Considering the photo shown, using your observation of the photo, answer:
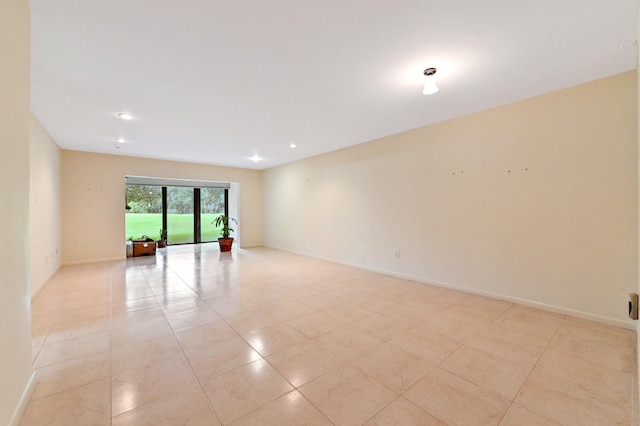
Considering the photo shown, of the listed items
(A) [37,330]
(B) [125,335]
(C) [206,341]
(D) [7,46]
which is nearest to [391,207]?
(C) [206,341]

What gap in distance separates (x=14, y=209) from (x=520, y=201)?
4.45 m

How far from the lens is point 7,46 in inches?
52.1

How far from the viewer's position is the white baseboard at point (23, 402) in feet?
4.51

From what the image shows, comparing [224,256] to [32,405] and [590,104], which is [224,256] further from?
[590,104]

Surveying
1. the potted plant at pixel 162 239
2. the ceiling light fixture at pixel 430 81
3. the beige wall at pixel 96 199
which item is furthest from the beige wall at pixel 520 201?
the potted plant at pixel 162 239

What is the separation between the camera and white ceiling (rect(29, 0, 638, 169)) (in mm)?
1695

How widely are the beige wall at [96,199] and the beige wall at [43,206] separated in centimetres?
33

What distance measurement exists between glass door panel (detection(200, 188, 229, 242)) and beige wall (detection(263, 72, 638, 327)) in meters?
6.37

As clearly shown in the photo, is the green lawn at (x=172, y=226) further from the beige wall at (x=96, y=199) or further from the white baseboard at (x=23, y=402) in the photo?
the white baseboard at (x=23, y=402)

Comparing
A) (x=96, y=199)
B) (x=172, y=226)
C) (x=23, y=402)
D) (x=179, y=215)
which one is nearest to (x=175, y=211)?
(x=179, y=215)

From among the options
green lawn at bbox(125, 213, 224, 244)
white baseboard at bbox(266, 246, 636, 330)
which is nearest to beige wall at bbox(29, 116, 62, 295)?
green lawn at bbox(125, 213, 224, 244)

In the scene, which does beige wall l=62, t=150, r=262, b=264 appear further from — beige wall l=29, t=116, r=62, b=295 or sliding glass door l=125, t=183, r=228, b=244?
sliding glass door l=125, t=183, r=228, b=244

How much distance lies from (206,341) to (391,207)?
3.39 m

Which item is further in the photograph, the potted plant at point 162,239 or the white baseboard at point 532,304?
the potted plant at point 162,239
